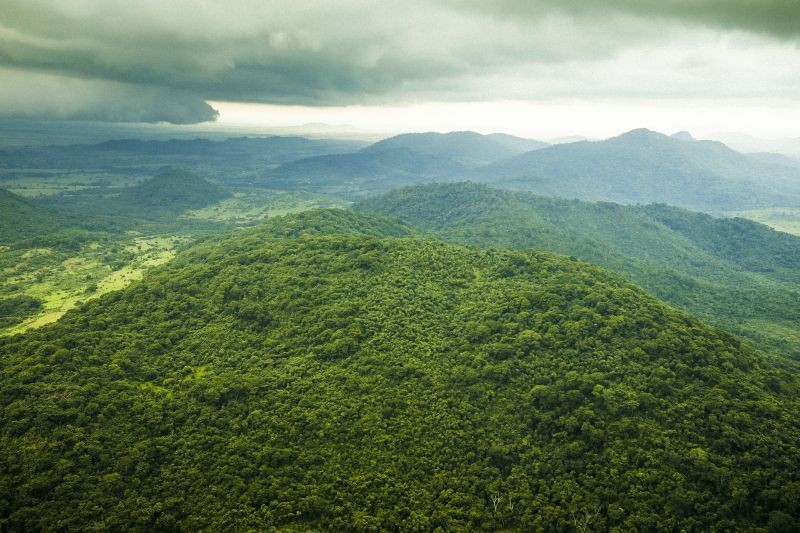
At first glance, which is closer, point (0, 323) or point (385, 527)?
point (385, 527)

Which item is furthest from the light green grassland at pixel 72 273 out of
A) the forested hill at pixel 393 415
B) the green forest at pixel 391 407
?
the forested hill at pixel 393 415

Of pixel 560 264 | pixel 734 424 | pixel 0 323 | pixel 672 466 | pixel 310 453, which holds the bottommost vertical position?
pixel 0 323

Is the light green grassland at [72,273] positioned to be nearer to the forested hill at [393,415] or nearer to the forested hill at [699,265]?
the forested hill at [393,415]

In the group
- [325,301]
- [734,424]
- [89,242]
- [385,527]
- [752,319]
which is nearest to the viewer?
[385,527]

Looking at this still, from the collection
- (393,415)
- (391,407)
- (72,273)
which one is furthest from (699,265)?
(72,273)

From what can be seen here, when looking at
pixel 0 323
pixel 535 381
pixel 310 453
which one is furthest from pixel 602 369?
pixel 0 323

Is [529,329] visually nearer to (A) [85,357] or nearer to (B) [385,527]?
(B) [385,527]

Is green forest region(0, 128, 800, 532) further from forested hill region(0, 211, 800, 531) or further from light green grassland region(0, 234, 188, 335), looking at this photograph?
light green grassland region(0, 234, 188, 335)
